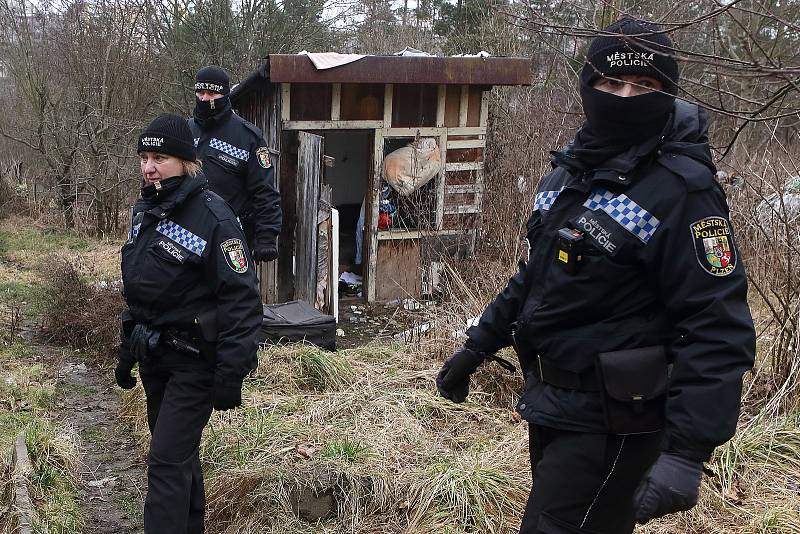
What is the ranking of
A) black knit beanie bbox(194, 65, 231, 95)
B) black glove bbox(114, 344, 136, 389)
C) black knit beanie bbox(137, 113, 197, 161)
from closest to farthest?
black knit beanie bbox(137, 113, 197, 161)
black glove bbox(114, 344, 136, 389)
black knit beanie bbox(194, 65, 231, 95)

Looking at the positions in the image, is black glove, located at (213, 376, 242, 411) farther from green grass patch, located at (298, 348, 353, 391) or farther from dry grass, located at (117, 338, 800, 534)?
green grass patch, located at (298, 348, 353, 391)

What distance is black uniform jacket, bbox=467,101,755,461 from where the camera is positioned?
2.24 m

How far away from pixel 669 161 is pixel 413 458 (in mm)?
2697

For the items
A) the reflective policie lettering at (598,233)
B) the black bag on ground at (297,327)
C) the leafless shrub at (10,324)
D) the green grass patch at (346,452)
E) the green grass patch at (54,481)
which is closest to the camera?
the reflective policie lettering at (598,233)

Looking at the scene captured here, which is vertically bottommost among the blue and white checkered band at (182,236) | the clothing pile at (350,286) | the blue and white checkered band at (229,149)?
the clothing pile at (350,286)

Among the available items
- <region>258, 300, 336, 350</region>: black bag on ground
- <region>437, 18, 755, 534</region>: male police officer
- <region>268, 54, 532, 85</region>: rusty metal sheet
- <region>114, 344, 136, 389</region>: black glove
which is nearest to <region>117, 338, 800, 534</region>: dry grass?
<region>114, 344, 136, 389</region>: black glove

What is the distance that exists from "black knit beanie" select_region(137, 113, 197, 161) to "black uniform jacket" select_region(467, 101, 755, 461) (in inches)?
71.4

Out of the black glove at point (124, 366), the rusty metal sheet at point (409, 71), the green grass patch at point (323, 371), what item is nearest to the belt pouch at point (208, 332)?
the black glove at point (124, 366)

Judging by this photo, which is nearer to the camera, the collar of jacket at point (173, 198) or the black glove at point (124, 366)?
the collar of jacket at point (173, 198)

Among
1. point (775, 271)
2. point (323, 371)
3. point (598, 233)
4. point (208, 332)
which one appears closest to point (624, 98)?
point (598, 233)

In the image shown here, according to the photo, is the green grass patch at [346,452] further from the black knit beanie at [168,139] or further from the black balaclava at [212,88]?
the black balaclava at [212,88]

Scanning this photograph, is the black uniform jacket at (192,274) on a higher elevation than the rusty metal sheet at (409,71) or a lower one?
lower

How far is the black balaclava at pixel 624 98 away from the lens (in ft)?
8.06

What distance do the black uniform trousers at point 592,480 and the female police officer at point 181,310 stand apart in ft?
4.95
